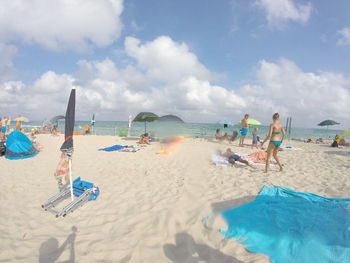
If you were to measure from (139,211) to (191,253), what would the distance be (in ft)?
4.48

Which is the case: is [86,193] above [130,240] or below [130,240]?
above

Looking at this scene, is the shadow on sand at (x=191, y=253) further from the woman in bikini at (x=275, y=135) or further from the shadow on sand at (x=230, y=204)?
the woman in bikini at (x=275, y=135)

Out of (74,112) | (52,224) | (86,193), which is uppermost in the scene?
(74,112)

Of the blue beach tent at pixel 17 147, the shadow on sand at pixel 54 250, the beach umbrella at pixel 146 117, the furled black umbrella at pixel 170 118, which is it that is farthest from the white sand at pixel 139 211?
the beach umbrella at pixel 146 117

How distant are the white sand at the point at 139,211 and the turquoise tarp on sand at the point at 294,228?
0.23 meters

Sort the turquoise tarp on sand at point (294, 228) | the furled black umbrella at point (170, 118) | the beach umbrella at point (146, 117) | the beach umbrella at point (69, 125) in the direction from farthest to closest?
the beach umbrella at point (146, 117) < the furled black umbrella at point (170, 118) < the beach umbrella at point (69, 125) < the turquoise tarp on sand at point (294, 228)

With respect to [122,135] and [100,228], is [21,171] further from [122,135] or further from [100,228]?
[122,135]

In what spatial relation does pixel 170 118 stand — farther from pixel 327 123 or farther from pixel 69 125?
pixel 327 123

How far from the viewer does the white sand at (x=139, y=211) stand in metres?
2.42

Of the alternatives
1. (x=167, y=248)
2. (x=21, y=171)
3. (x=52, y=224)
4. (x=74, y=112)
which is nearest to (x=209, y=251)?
(x=167, y=248)

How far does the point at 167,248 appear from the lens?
97.6 inches

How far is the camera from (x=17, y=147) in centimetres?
766

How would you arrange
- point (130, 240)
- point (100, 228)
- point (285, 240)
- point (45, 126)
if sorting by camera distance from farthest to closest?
point (45, 126)
point (100, 228)
point (130, 240)
point (285, 240)

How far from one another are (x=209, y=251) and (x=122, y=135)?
54.5 feet
